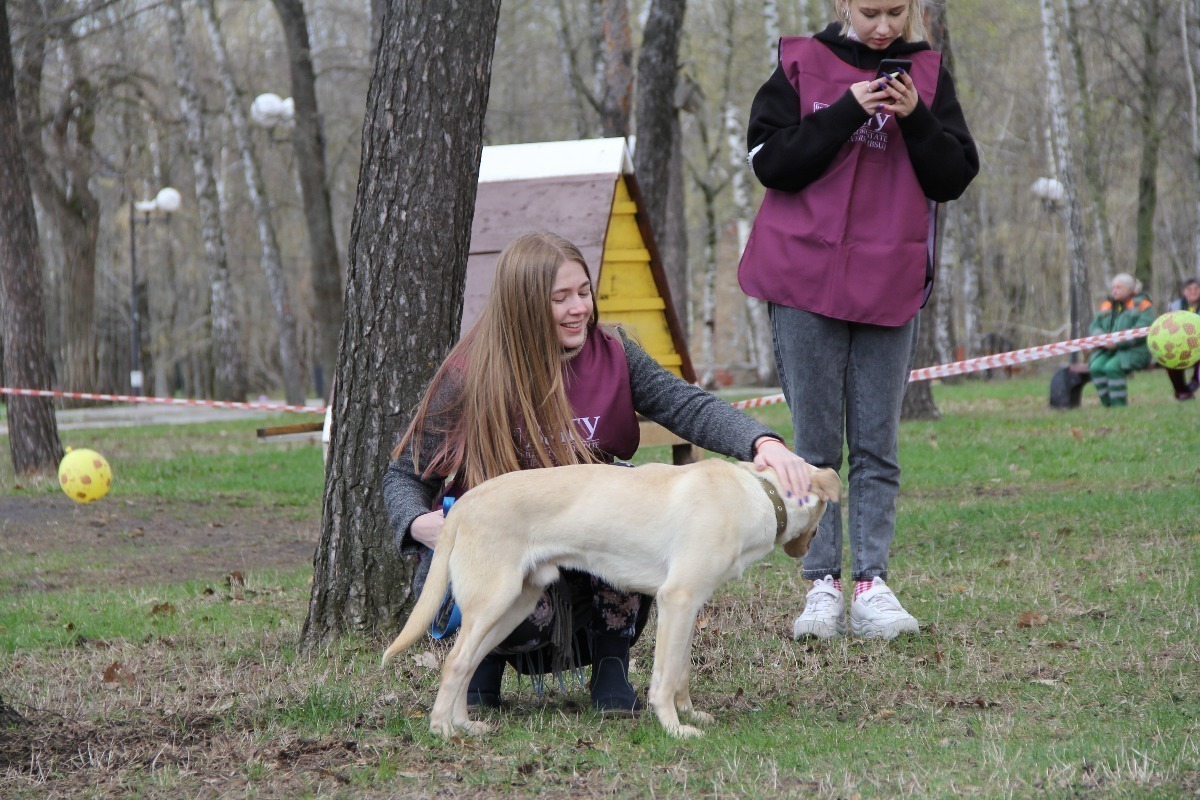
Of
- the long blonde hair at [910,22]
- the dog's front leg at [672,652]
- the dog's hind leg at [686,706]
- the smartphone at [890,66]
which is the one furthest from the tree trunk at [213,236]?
the dog's front leg at [672,652]

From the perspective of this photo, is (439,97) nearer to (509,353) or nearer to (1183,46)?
(509,353)

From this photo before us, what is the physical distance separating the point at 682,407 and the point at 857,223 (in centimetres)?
104

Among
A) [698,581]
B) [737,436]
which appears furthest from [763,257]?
[698,581]

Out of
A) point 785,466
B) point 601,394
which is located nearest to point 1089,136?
point 601,394

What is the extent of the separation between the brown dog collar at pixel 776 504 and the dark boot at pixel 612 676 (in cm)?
65

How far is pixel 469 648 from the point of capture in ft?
11.5

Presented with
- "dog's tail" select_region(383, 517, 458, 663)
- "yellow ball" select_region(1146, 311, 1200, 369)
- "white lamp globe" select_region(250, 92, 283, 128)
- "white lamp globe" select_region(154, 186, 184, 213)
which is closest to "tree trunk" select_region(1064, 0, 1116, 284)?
"white lamp globe" select_region(250, 92, 283, 128)

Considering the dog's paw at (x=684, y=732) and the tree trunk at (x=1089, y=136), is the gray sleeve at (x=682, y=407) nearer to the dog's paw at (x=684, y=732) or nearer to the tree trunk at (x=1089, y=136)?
the dog's paw at (x=684, y=732)

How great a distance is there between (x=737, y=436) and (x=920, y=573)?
8.07ft

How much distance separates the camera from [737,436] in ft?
12.9

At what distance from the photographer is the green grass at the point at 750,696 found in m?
3.19

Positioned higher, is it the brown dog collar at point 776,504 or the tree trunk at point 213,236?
the tree trunk at point 213,236

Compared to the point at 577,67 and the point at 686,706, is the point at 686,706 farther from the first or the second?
the point at 577,67

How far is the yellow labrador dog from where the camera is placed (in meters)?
3.46
